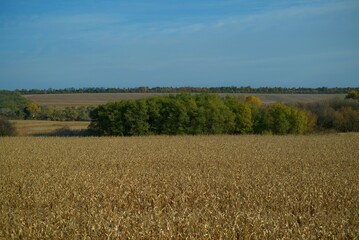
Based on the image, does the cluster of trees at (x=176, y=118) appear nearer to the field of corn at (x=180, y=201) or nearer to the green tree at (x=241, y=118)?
the green tree at (x=241, y=118)

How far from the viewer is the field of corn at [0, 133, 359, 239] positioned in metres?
8.84

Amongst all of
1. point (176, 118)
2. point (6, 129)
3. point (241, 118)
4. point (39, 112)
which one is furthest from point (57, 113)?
point (241, 118)

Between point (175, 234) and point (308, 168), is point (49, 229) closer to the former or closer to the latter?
point (175, 234)

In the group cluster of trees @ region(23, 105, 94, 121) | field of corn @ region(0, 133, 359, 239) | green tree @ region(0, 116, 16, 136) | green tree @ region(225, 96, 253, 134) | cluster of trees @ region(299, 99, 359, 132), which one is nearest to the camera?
field of corn @ region(0, 133, 359, 239)

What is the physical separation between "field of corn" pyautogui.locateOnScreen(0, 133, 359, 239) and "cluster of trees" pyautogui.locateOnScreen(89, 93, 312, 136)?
26.5 meters

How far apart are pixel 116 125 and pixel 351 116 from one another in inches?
1337

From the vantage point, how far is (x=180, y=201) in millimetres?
12398

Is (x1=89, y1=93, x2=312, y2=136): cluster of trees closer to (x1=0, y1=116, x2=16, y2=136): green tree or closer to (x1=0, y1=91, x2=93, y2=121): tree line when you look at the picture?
(x1=0, y1=116, x2=16, y2=136): green tree

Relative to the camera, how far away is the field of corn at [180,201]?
8836 mm

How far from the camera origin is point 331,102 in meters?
68.1

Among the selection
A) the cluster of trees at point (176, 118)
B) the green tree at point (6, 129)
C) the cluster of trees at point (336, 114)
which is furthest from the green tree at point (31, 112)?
the cluster of trees at point (336, 114)

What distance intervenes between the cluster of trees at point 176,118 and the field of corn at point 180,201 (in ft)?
87.1

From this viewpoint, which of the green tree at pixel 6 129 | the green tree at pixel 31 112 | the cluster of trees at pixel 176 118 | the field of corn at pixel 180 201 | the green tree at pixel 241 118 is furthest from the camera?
the green tree at pixel 31 112

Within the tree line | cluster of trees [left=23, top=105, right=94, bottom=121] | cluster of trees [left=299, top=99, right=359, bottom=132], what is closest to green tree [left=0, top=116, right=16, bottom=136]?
the tree line
